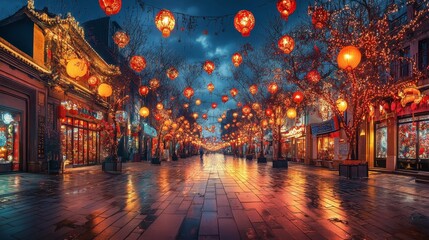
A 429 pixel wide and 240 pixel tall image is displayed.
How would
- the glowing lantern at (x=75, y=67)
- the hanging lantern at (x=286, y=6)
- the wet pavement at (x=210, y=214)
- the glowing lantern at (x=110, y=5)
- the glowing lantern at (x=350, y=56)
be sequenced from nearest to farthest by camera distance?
the wet pavement at (x=210, y=214), the glowing lantern at (x=110, y=5), the hanging lantern at (x=286, y=6), the glowing lantern at (x=350, y=56), the glowing lantern at (x=75, y=67)

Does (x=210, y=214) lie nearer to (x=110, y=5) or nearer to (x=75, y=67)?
(x=110, y=5)

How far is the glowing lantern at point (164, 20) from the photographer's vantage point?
10055 mm

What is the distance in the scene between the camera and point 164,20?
10.1m

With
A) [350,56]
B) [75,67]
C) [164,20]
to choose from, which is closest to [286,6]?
[350,56]

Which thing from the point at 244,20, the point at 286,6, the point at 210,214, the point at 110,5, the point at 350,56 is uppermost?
the point at 286,6

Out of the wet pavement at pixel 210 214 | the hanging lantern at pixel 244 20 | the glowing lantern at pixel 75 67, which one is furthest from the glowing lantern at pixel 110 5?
→ the glowing lantern at pixel 75 67

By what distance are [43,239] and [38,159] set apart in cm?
1260

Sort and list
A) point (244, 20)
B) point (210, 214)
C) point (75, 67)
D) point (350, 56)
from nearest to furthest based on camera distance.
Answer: point (210, 214), point (244, 20), point (350, 56), point (75, 67)

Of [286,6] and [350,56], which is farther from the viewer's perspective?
[350,56]

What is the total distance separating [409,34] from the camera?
17125 millimetres

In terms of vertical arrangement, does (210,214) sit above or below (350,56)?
below

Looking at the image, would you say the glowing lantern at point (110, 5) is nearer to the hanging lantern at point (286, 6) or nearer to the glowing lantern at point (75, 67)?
the hanging lantern at point (286, 6)

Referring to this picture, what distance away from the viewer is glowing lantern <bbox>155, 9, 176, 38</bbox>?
1005 cm

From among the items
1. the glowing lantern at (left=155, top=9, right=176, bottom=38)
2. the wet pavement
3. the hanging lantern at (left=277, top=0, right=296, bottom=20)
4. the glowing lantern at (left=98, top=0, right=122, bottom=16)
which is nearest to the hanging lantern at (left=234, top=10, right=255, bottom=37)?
the hanging lantern at (left=277, top=0, right=296, bottom=20)
